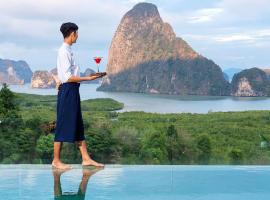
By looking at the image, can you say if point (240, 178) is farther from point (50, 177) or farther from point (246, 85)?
point (246, 85)

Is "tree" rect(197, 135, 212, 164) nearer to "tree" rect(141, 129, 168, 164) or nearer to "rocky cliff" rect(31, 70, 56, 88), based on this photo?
"tree" rect(141, 129, 168, 164)

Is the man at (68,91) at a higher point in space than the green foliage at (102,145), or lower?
higher

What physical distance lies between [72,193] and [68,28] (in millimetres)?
1000

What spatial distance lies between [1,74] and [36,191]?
421 feet

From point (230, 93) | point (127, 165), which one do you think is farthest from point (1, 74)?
point (127, 165)

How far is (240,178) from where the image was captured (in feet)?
10.4

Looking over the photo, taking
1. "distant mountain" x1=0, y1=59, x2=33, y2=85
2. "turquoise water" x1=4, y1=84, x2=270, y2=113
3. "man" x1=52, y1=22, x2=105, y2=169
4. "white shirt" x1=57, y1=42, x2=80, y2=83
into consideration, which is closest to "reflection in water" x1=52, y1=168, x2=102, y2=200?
"man" x1=52, y1=22, x2=105, y2=169

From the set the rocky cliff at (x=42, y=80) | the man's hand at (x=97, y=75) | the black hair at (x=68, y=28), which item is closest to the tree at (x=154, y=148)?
the man's hand at (x=97, y=75)

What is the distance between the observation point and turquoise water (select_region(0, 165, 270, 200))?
2.63 metres

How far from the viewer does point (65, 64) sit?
286 cm

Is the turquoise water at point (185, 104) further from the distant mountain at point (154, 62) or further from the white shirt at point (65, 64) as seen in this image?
the white shirt at point (65, 64)

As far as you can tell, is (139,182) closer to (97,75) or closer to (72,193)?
(72,193)

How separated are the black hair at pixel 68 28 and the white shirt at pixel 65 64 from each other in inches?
2.9

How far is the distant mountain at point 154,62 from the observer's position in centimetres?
8694
